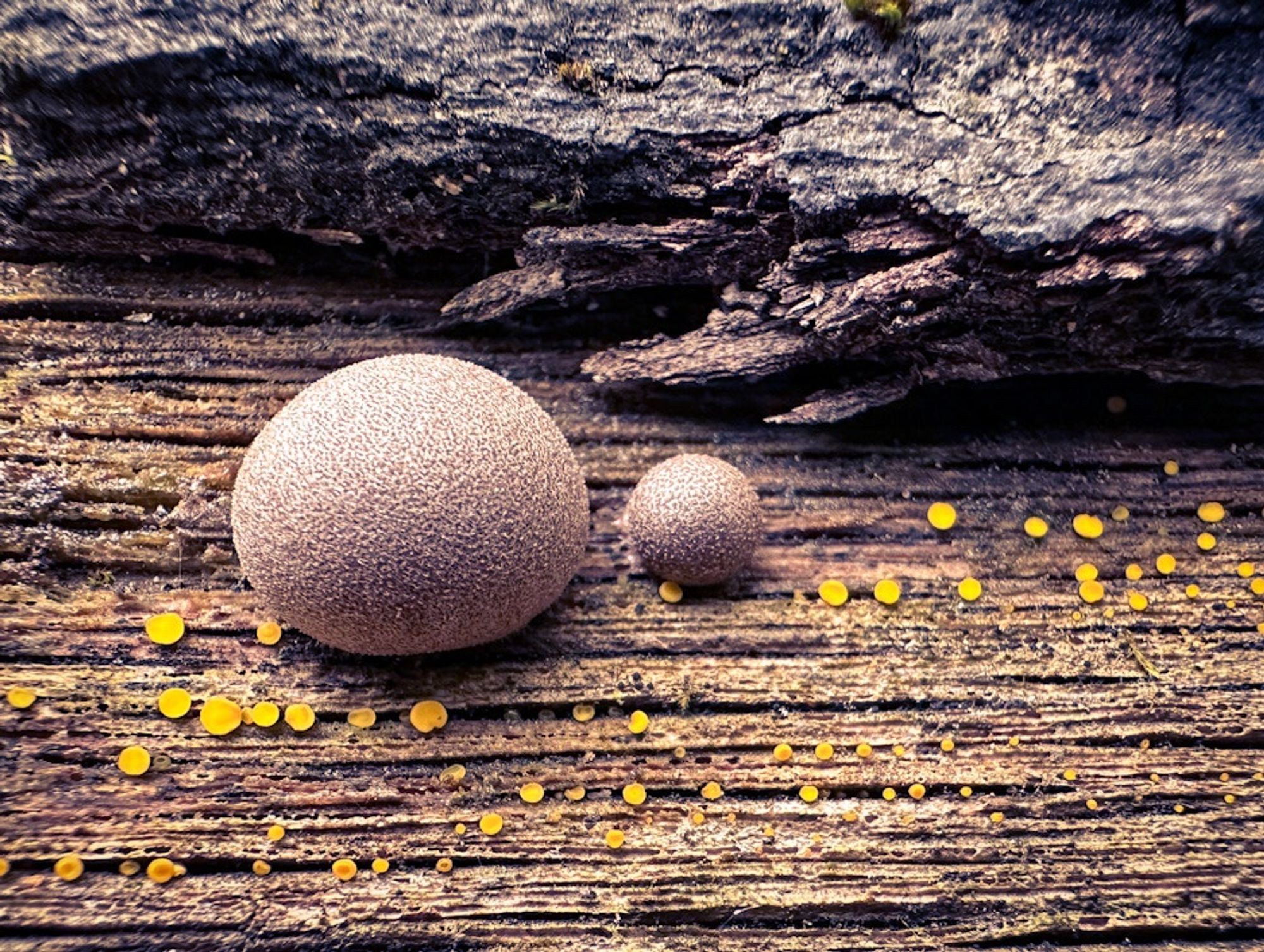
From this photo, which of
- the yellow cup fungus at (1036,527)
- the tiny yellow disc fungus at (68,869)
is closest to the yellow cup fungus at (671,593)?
the yellow cup fungus at (1036,527)

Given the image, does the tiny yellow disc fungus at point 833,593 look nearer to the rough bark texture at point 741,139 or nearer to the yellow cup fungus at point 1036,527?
the yellow cup fungus at point 1036,527

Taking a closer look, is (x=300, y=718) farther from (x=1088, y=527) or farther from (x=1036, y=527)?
(x=1088, y=527)

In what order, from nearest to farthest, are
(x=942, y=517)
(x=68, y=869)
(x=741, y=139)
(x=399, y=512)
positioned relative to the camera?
(x=399, y=512)
(x=68, y=869)
(x=741, y=139)
(x=942, y=517)

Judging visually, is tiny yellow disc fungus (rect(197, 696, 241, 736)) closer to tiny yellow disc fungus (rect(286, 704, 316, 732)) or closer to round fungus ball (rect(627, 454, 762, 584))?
tiny yellow disc fungus (rect(286, 704, 316, 732))

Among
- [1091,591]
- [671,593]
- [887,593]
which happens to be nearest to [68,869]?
[671,593]

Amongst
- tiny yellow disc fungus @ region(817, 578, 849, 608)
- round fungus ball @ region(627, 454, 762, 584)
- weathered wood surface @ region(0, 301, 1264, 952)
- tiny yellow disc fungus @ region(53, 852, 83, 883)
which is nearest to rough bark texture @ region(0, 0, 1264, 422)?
weathered wood surface @ region(0, 301, 1264, 952)

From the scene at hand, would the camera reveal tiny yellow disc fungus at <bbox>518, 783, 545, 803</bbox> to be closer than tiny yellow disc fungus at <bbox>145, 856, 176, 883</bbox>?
No
